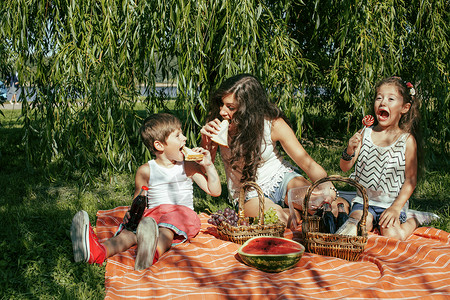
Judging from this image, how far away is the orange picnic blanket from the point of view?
226 centimetres

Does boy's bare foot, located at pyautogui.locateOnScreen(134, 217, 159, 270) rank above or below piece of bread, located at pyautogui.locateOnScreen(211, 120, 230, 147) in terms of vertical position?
below

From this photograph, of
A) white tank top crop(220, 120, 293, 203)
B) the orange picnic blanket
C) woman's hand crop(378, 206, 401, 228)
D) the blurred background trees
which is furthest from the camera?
the blurred background trees

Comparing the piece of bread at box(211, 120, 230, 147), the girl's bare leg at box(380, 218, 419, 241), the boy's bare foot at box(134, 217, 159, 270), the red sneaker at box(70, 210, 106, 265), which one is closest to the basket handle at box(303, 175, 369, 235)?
the girl's bare leg at box(380, 218, 419, 241)

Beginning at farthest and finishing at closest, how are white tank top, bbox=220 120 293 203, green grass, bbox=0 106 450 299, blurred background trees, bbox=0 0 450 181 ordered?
1. blurred background trees, bbox=0 0 450 181
2. white tank top, bbox=220 120 293 203
3. green grass, bbox=0 106 450 299

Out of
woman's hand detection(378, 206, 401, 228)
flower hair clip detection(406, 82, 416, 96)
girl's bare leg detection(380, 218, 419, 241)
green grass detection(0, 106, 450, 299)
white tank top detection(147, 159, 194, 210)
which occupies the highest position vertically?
flower hair clip detection(406, 82, 416, 96)

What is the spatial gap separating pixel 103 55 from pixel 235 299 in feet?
8.02

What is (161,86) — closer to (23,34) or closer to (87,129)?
(87,129)

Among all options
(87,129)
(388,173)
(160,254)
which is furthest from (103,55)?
(388,173)

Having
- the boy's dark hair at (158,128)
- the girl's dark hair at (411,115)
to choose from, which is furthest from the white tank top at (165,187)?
the girl's dark hair at (411,115)

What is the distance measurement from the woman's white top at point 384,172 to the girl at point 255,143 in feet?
1.02

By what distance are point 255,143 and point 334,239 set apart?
935 mm

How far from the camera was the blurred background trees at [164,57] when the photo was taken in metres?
3.56

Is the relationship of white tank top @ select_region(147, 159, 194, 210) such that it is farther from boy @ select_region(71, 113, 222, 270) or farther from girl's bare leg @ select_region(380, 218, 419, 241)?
girl's bare leg @ select_region(380, 218, 419, 241)

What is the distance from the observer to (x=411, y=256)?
8.99 feet
